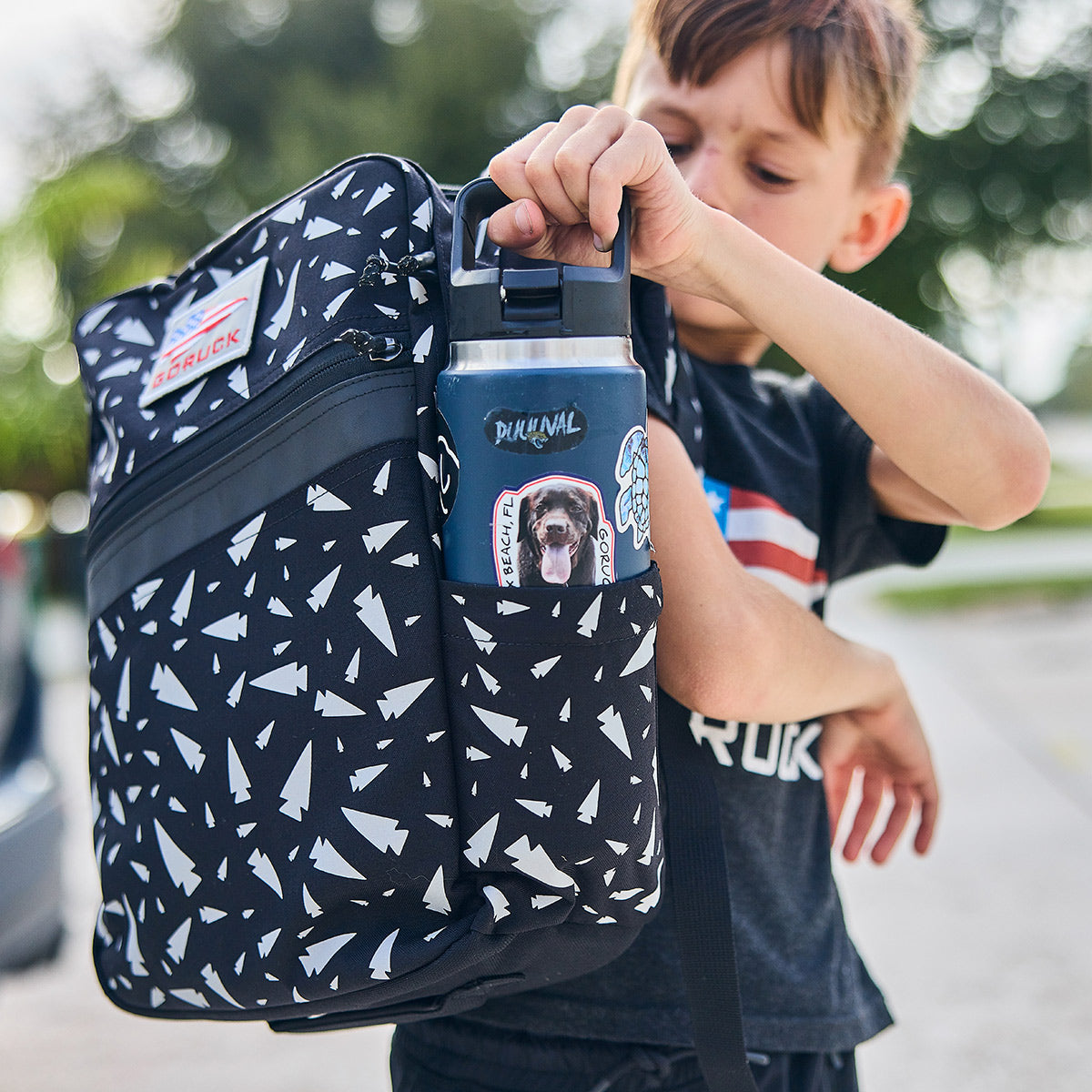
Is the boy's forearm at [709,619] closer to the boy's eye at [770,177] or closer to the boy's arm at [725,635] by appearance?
the boy's arm at [725,635]

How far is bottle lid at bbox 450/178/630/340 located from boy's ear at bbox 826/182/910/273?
2.33 feet

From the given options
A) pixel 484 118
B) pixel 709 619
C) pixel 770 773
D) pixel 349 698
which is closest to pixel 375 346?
pixel 349 698

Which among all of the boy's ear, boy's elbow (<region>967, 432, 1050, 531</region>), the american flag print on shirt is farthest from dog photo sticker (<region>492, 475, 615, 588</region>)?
the boy's ear

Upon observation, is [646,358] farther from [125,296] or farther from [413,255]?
[125,296]

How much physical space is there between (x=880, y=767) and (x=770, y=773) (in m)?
0.30

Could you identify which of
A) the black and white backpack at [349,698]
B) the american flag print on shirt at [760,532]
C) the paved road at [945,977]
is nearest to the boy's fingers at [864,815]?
the american flag print on shirt at [760,532]

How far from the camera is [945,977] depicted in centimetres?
361

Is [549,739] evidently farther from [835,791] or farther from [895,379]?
[835,791]

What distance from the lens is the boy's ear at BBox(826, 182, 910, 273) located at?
5.17ft

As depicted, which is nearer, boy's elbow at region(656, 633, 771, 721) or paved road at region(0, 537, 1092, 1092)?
boy's elbow at region(656, 633, 771, 721)

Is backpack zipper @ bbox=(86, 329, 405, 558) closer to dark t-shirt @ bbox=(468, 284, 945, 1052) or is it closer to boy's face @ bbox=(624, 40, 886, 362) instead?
dark t-shirt @ bbox=(468, 284, 945, 1052)

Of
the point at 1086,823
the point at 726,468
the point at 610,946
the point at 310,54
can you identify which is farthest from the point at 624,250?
the point at 310,54

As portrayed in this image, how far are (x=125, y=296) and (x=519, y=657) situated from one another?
783 millimetres

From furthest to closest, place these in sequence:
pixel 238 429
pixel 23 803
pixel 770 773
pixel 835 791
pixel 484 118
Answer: pixel 484 118
pixel 23 803
pixel 835 791
pixel 770 773
pixel 238 429
